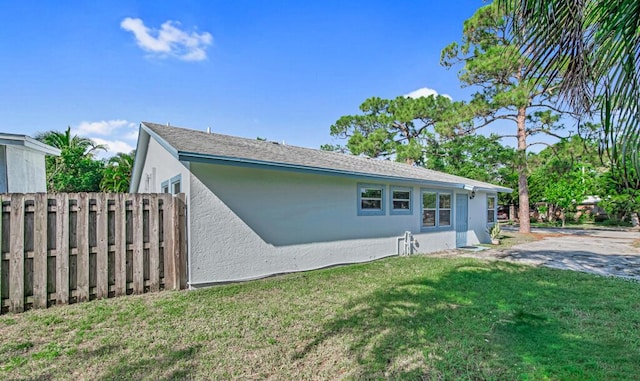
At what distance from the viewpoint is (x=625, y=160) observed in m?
1.77

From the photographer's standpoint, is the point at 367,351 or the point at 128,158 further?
the point at 128,158

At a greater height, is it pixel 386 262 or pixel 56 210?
pixel 56 210

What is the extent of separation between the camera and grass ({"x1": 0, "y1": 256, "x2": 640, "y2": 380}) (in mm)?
3049

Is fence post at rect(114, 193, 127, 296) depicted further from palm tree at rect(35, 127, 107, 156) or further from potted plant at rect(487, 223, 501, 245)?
palm tree at rect(35, 127, 107, 156)

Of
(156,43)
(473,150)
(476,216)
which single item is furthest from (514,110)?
(156,43)

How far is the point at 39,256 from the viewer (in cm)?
478

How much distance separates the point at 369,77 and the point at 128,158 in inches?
868

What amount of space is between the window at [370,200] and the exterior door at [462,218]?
470 cm

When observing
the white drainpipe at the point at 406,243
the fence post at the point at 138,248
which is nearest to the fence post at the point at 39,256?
the fence post at the point at 138,248

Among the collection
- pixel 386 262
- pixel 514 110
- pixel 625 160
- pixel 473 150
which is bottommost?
pixel 386 262

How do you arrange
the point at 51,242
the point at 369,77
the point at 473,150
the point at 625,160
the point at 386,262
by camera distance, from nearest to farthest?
the point at 625,160 → the point at 51,242 → the point at 386,262 → the point at 369,77 → the point at 473,150

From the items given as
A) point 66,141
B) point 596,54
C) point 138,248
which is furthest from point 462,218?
point 66,141

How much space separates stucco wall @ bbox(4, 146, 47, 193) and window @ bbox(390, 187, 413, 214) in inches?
421

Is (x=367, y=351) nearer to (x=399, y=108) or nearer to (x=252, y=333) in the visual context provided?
(x=252, y=333)
